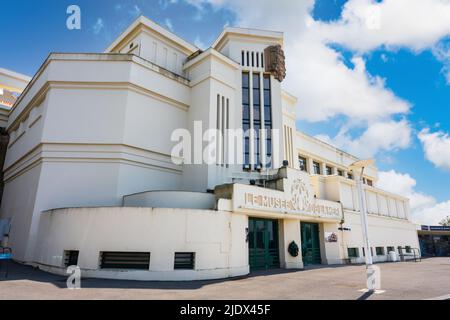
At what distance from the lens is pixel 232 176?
1917 cm

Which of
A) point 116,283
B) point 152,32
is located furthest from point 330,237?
point 152,32

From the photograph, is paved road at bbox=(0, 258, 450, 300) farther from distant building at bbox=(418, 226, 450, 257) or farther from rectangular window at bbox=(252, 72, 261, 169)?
distant building at bbox=(418, 226, 450, 257)

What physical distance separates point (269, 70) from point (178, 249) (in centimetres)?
1594

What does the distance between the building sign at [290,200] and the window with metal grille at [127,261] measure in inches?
179

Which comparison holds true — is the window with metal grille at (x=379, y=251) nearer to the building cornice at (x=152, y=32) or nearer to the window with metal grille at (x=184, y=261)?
the window with metal grille at (x=184, y=261)

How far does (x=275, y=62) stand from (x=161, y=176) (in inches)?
487

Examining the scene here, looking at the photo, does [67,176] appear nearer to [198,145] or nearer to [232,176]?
[198,145]

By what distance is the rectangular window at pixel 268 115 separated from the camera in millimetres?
20964

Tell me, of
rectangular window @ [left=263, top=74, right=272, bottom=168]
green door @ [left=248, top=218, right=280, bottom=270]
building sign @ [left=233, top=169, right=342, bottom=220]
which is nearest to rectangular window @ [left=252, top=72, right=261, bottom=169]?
rectangular window @ [left=263, top=74, right=272, bottom=168]

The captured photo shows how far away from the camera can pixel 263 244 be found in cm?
1603

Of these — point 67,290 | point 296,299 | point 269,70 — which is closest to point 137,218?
point 67,290

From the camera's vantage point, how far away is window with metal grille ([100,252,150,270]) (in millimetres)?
11398

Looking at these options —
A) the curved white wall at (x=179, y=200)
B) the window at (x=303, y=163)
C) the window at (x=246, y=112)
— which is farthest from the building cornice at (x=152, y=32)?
the window at (x=303, y=163)

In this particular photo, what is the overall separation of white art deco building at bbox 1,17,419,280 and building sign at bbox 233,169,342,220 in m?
0.07
